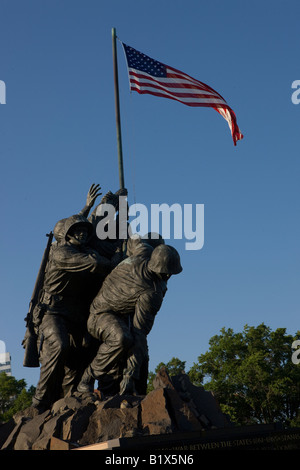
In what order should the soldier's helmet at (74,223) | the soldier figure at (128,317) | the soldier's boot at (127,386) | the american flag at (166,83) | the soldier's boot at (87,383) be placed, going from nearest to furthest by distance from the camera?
the soldier's boot at (127,386)
the soldier figure at (128,317)
the soldier's boot at (87,383)
the soldier's helmet at (74,223)
the american flag at (166,83)

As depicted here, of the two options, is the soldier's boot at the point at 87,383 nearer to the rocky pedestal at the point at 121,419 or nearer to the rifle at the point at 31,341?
the rocky pedestal at the point at 121,419

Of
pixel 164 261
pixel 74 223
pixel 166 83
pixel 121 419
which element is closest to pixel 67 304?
pixel 74 223

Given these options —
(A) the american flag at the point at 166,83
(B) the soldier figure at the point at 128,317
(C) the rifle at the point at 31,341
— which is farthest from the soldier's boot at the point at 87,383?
(A) the american flag at the point at 166,83

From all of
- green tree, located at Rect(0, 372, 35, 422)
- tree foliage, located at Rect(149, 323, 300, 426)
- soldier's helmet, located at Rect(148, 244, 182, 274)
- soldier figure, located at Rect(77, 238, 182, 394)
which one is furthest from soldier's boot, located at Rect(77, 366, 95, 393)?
green tree, located at Rect(0, 372, 35, 422)

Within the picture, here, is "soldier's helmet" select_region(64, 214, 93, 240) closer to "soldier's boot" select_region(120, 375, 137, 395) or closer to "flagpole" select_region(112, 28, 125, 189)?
"flagpole" select_region(112, 28, 125, 189)

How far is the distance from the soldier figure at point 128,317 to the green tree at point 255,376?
54.5ft

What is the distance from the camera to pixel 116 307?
10.1 meters

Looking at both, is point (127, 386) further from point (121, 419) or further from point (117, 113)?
point (117, 113)

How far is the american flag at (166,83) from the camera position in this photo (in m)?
12.9

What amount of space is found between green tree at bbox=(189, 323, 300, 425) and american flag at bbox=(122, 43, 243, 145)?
51.5 ft

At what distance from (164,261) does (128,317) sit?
111cm

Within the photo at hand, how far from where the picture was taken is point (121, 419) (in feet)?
27.2

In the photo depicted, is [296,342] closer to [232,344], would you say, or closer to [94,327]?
[232,344]
